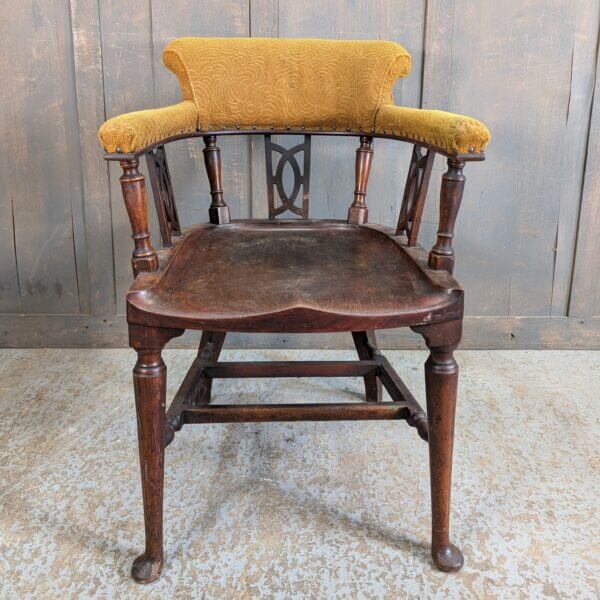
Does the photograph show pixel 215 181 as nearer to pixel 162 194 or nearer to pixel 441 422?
pixel 162 194

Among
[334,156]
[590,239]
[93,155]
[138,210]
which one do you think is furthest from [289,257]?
[590,239]

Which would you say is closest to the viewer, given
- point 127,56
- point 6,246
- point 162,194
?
point 162,194

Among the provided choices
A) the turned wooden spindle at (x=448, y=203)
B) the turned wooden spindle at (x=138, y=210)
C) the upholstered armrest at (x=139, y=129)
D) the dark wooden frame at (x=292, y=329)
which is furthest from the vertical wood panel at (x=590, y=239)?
the turned wooden spindle at (x=138, y=210)

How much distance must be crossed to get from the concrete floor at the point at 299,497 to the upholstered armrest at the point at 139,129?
75cm

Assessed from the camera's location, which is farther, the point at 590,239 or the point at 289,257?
the point at 590,239

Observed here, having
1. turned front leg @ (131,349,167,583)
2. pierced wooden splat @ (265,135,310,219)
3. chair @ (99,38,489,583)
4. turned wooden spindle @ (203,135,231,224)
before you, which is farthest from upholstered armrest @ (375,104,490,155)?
turned front leg @ (131,349,167,583)

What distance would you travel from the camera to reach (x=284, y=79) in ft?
4.98

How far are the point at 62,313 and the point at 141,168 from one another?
57 cm

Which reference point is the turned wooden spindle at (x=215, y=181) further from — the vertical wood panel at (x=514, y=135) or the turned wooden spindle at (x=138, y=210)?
the vertical wood panel at (x=514, y=135)

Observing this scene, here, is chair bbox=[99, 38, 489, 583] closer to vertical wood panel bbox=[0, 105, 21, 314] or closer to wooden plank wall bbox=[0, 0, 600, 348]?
wooden plank wall bbox=[0, 0, 600, 348]

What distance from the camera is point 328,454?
4.97 feet

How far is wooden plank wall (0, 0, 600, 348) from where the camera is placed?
188 centimetres

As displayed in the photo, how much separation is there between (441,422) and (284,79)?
0.91 metres

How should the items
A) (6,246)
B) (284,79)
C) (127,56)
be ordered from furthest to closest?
1. (6,246)
2. (127,56)
3. (284,79)
